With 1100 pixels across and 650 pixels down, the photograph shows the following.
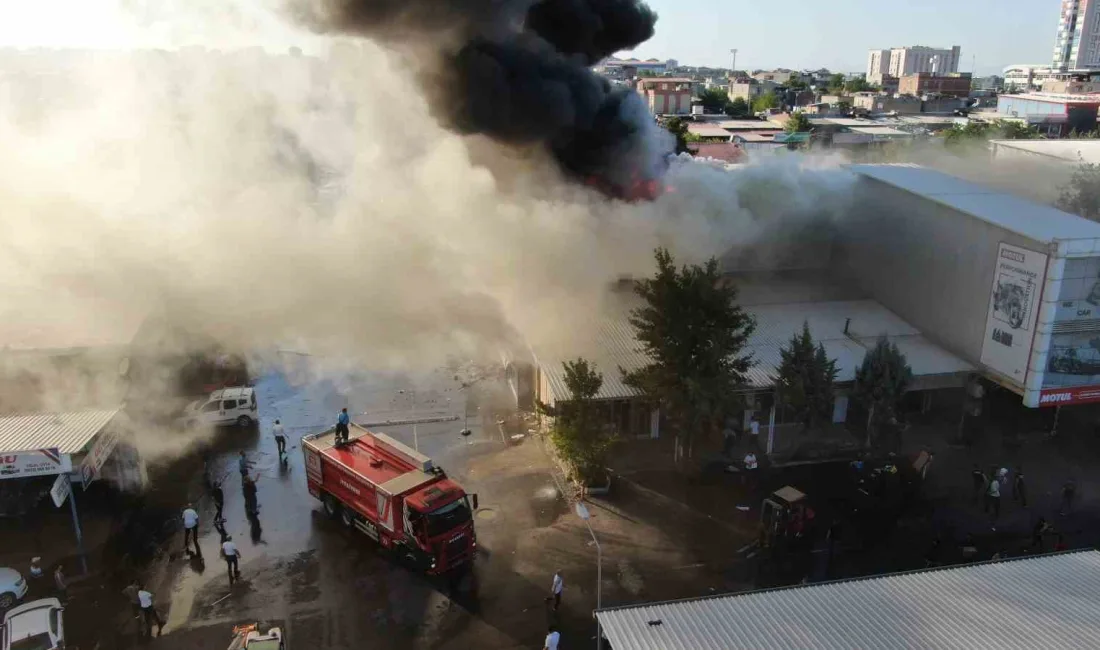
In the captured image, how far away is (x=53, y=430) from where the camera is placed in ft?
42.4

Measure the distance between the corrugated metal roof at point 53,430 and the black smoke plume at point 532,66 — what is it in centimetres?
895

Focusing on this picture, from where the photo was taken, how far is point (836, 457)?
16.0m

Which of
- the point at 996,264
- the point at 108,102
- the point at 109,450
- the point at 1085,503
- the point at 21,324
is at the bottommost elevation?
the point at 1085,503

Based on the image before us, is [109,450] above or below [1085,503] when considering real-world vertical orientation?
above

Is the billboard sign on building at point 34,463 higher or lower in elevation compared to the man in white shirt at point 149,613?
higher

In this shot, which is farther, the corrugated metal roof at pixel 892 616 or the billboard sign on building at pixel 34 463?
the billboard sign on building at pixel 34 463

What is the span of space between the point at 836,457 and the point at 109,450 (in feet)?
44.5

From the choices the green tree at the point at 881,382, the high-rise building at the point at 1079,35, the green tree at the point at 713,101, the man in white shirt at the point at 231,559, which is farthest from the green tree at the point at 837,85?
the man in white shirt at the point at 231,559

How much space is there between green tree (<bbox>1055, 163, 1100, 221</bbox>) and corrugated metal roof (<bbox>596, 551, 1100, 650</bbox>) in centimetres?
1897

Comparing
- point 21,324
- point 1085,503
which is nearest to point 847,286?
point 1085,503

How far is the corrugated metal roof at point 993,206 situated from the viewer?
15.1 meters

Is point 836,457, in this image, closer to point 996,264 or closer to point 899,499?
point 899,499

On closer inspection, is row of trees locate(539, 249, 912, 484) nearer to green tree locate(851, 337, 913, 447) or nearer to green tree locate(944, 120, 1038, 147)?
green tree locate(851, 337, 913, 447)

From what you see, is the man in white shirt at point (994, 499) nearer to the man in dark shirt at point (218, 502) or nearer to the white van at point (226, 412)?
the man in dark shirt at point (218, 502)
